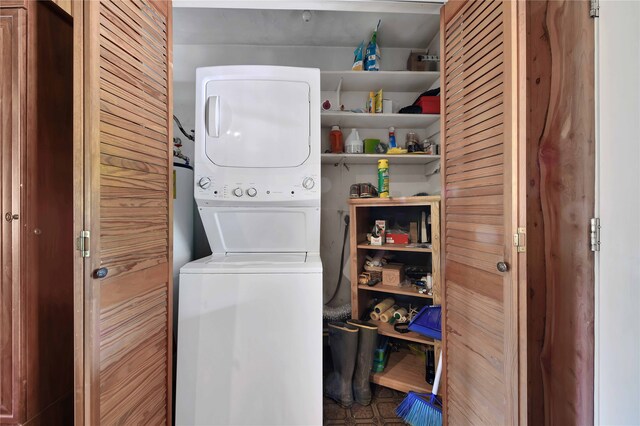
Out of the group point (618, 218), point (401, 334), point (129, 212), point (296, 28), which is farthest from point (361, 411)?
point (296, 28)

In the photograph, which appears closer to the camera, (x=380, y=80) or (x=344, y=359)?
(x=344, y=359)

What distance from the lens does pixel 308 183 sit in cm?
146

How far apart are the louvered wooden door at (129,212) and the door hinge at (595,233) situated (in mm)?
1777

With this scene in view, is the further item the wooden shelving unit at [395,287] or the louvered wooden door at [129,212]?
the wooden shelving unit at [395,287]

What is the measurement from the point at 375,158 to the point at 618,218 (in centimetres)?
149

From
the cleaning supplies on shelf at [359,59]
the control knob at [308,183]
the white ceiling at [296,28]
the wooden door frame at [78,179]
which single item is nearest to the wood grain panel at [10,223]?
the wooden door frame at [78,179]

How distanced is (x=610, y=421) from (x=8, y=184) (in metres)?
2.36

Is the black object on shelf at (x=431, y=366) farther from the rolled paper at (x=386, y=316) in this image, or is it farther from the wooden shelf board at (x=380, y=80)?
the wooden shelf board at (x=380, y=80)

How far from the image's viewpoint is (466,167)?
1.10 m

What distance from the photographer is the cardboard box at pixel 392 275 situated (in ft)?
Answer: 6.09

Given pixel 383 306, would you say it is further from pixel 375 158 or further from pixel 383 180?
pixel 375 158

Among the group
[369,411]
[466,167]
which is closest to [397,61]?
[466,167]

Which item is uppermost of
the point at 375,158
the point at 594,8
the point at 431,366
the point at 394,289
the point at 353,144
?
the point at 594,8

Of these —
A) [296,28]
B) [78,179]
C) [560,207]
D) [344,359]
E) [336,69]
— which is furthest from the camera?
[336,69]
